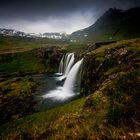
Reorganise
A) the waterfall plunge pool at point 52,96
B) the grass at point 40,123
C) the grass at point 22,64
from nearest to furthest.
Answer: the grass at point 40,123
the waterfall plunge pool at point 52,96
the grass at point 22,64

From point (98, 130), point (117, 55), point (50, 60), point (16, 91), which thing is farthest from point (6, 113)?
point (50, 60)

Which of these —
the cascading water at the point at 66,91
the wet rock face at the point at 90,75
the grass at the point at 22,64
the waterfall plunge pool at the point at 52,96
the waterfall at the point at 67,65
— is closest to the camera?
the wet rock face at the point at 90,75

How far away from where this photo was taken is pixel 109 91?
39.0 ft

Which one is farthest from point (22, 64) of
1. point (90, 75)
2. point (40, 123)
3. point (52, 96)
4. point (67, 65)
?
point (40, 123)

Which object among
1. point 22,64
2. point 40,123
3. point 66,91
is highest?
point 40,123

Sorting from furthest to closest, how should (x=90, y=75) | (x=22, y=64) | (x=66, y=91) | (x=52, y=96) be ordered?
(x=22, y=64), (x=66, y=91), (x=52, y=96), (x=90, y=75)

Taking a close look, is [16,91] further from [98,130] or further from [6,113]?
[98,130]

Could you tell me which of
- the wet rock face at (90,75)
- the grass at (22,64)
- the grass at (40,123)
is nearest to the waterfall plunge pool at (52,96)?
the wet rock face at (90,75)

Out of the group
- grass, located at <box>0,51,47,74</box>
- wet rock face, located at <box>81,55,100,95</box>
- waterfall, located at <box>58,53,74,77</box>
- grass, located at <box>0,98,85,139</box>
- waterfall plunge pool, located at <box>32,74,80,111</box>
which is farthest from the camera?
grass, located at <box>0,51,47,74</box>

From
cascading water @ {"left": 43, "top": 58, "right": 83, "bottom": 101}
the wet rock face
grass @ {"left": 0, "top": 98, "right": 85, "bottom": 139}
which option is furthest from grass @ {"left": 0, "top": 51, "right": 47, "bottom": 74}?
grass @ {"left": 0, "top": 98, "right": 85, "bottom": 139}

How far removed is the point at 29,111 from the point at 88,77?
1248 cm

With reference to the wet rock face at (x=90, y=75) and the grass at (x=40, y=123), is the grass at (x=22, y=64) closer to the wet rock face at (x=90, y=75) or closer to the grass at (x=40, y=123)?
the wet rock face at (x=90, y=75)

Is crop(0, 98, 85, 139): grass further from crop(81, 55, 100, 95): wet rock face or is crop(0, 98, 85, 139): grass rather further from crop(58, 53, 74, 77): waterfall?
crop(58, 53, 74, 77): waterfall

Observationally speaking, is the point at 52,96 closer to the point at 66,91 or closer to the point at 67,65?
the point at 66,91
